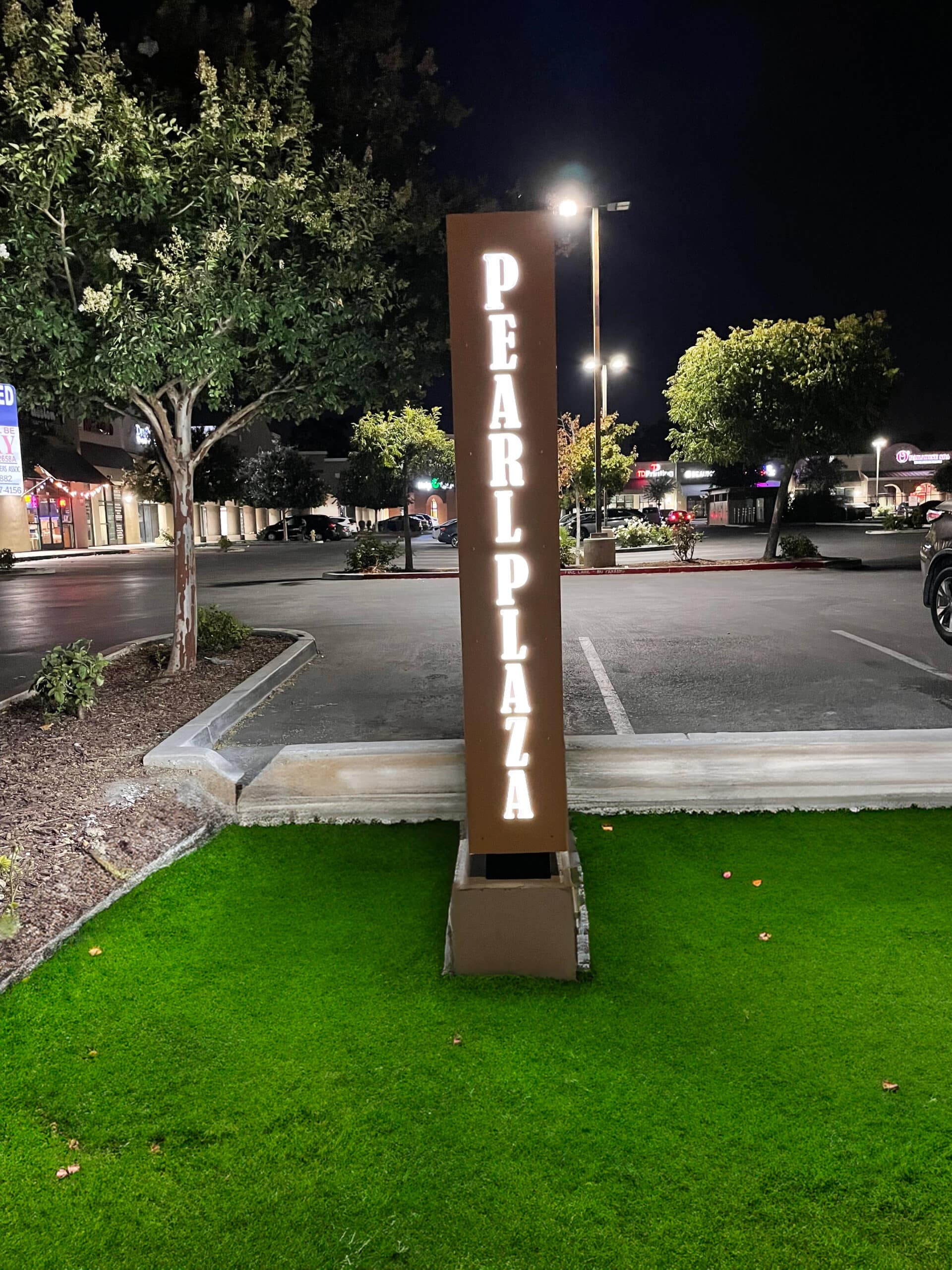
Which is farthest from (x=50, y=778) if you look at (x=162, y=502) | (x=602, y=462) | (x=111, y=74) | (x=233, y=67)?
(x=162, y=502)

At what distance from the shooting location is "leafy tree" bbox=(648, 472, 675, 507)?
349ft

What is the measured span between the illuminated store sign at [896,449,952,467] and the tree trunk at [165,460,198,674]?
9931cm

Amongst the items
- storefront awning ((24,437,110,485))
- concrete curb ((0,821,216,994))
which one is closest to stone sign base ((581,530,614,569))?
concrete curb ((0,821,216,994))

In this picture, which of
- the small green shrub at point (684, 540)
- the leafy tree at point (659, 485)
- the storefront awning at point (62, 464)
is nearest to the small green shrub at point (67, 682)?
the small green shrub at point (684, 540)

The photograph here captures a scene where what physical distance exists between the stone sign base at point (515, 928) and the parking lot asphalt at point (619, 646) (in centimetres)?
348

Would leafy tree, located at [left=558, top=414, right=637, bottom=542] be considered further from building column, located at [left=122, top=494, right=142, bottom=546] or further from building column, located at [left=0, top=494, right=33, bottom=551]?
building column, located at [left=122, top=494, right=142, bottom=546]

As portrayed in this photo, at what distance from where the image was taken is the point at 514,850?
3.95 m

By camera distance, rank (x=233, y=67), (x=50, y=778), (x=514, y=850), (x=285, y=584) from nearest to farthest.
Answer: (x=514, y=850) < (x=50, y=778) < (x=233, y=67) < (x=285, y=584)

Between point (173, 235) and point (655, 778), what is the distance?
570 centimetres

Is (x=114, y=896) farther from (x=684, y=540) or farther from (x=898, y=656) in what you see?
(x=684, y=540)

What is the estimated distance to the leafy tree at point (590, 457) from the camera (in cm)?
3095

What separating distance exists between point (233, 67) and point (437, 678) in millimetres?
5579

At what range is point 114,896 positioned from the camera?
4.78 m

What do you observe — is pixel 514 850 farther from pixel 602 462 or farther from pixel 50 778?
pixel 602 462
